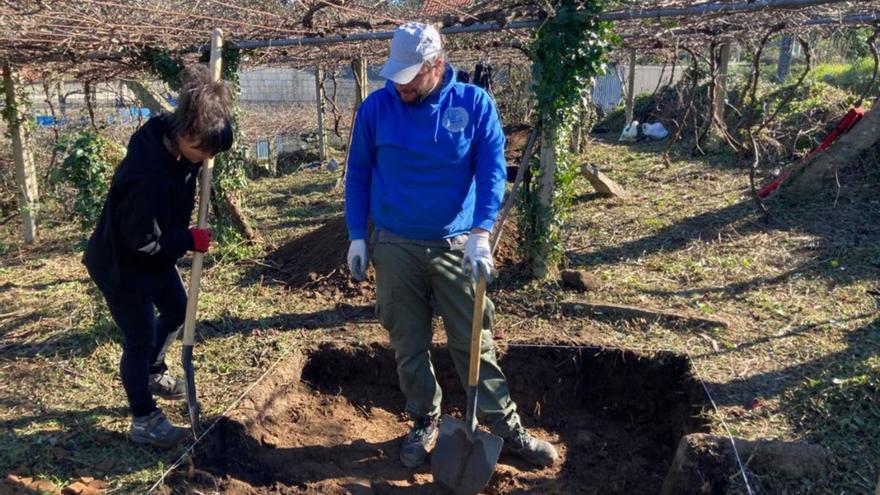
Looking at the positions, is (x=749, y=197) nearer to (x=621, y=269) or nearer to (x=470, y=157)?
(x=621, y=269)

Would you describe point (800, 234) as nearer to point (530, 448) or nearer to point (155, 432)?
point (530, 448)

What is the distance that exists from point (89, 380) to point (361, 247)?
2.12 metres

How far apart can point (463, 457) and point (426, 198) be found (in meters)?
1.27

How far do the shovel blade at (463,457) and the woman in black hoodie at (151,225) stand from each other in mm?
1329

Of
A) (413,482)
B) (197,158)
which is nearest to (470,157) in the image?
(197,158)

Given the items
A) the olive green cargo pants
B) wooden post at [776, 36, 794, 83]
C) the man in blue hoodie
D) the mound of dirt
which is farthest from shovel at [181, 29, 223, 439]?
wooden post at [776, 36, 794, 83]

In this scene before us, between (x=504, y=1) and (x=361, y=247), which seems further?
(x=504, y=1)

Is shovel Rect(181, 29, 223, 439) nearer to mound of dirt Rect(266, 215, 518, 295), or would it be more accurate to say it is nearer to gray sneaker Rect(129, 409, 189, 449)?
gray sneaker Rect(129, 409, 189, 449)

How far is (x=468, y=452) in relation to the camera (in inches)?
129

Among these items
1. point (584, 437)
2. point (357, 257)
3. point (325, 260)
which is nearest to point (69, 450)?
point (357, 257)

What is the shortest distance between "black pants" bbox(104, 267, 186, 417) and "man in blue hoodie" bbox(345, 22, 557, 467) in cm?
101

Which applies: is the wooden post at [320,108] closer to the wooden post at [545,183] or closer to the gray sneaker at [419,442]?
the wooden post at [545,183]

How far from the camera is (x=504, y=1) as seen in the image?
500cm

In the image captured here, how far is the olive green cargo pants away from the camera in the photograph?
10.6ft
